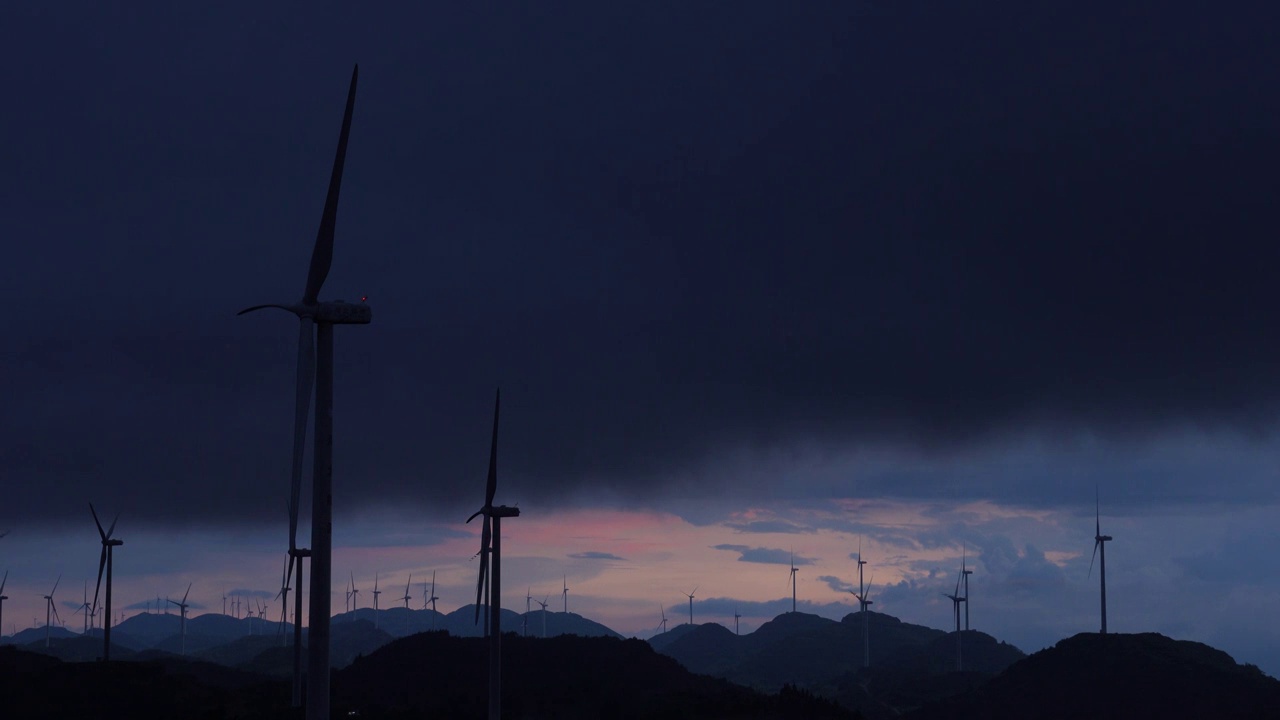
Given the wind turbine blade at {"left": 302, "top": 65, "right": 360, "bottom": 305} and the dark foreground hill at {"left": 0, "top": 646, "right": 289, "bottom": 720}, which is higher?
the wind turbine blade at {"left": 302, "top": 65, "right": 360, "bottom": 305}

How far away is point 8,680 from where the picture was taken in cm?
15700

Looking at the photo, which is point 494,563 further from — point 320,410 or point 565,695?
point 565,695

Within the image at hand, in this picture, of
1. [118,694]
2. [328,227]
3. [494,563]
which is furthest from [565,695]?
[328,227]

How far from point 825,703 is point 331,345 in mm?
132133

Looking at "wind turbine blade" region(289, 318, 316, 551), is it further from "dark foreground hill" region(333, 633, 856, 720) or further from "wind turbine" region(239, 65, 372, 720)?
"dark foreground hill" region(333, 633, 856, 720)

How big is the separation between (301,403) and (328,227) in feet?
25.2

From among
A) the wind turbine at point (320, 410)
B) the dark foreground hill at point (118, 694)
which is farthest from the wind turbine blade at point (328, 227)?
the dark foreground hill at point (118, 694)

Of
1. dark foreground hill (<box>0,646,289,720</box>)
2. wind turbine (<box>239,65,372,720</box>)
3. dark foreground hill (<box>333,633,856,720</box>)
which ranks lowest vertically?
dark foreground hill (<box>333,633,856,720</box>)

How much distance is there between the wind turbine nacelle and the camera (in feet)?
132

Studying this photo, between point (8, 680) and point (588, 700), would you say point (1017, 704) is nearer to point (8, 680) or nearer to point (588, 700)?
point (588, 700)

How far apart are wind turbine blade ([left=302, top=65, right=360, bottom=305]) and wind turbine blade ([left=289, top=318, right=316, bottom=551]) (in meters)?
1.17

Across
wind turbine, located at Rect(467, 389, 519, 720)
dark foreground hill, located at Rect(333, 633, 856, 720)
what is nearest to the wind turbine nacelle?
wind turbine, located at Rect(467, 389, 519, 720)

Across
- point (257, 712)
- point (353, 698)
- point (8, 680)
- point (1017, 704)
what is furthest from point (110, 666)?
point (1017, 704)

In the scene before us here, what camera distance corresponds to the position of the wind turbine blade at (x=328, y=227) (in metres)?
42.4
